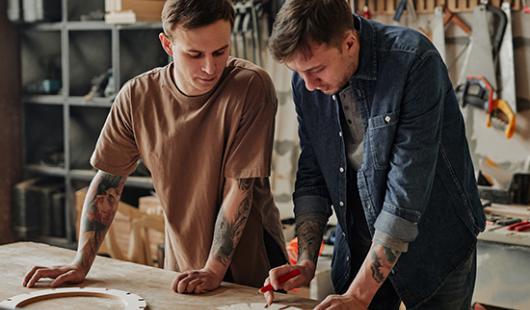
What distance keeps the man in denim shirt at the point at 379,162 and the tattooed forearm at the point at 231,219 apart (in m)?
0.15

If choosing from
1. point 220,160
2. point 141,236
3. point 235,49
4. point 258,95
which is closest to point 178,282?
point 220,160

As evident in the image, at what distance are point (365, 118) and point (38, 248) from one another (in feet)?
4.01

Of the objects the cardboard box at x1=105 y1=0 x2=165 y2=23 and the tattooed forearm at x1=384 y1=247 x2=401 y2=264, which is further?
the cardboard box at x1=105 y1=0 x2=165 y2=23

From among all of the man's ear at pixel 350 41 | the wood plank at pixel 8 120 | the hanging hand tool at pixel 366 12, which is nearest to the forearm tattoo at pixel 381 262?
the man's ear at pixel 350 41

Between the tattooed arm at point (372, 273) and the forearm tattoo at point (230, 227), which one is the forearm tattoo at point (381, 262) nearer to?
the tattooed arm at point (372, 273)

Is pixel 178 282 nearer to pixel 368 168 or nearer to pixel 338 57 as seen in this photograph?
pixel 368 168

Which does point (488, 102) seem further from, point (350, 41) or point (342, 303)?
point (342, 303)

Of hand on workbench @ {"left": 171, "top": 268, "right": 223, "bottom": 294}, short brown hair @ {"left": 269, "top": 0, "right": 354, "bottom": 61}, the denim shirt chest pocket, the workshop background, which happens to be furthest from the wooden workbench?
the workshop background

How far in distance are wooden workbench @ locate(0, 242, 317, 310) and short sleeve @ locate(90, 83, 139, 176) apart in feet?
0.98

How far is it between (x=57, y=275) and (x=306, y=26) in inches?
40.6

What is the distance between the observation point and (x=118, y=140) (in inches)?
89.1

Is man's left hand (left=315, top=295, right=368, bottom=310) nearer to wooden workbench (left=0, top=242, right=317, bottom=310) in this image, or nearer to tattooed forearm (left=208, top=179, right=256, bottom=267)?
wooden workbench (left=0, top=242, right=317, bottom=310)

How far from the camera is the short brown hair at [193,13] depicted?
Result: 2.03 metres

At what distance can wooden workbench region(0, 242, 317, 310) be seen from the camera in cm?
203
